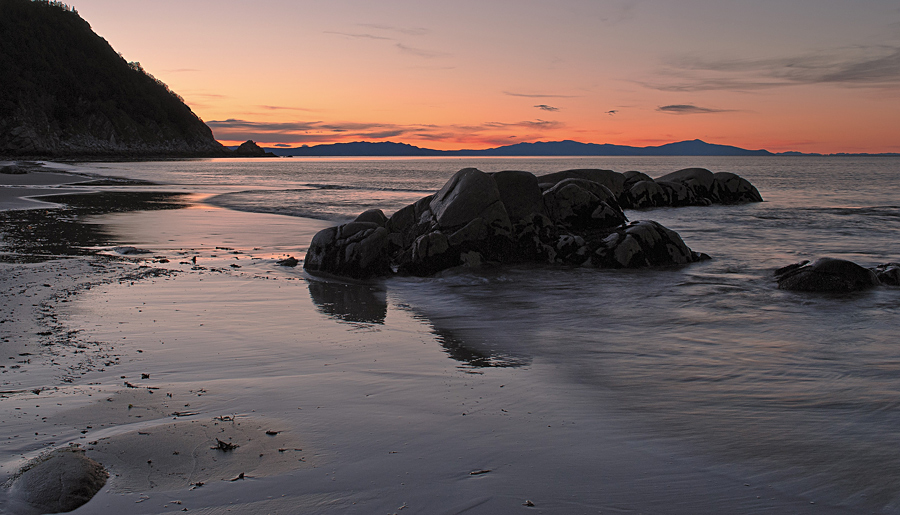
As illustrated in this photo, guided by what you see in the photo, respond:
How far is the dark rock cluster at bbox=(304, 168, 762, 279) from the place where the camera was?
9.55 meters

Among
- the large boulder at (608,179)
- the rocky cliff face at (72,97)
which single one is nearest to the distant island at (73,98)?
the rocky cliff face at (72,97)

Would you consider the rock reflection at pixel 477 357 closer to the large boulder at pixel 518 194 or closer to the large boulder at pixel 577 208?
the large boulder at pixel 518 194

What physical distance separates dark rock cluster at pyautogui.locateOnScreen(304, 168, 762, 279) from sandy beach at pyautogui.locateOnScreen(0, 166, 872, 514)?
2.96 metres

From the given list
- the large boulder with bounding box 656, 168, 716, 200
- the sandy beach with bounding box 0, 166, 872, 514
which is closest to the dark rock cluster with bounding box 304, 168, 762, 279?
the sandy beach with bounding box 0, 166, 872, 514

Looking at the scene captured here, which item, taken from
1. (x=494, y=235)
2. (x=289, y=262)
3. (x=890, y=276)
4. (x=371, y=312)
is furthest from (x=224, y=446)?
(x=890, y=276)

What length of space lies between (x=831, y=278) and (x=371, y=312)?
663cm

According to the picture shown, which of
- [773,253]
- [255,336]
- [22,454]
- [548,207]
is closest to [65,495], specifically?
[22,454]

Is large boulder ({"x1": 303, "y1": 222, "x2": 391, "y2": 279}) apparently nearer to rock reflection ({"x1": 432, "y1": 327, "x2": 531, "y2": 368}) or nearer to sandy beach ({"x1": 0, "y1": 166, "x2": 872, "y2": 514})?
sandy beach ({"x1": 0, "y1": 166, "x2": 872, "y2": 514})

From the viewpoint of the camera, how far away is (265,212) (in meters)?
19.3

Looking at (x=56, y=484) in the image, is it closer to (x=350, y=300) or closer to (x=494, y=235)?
(x=350, y=300)

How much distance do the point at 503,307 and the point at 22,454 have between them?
5.27 m

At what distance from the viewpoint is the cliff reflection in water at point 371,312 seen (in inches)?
198

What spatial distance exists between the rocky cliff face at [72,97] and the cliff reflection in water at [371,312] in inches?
3885

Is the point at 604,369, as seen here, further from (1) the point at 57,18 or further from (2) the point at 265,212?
(1) the point at 57,18
